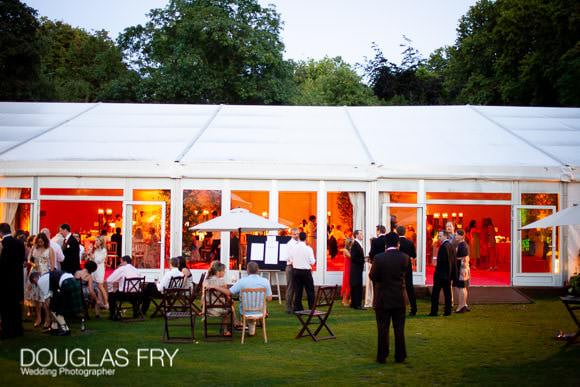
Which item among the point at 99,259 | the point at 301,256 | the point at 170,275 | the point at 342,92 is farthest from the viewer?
the point at 342,92

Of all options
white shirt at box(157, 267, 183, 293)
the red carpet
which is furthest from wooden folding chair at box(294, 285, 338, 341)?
the red carpet

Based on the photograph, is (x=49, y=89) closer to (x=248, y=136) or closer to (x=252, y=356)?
(x=248, y=136)

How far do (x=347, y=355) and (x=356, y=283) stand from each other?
5.21 meters

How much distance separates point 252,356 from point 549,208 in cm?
1086

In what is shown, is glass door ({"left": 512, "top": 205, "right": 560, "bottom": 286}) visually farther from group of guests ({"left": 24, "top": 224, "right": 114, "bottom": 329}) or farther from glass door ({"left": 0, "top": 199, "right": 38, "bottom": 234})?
glass door ({"left": 0, "top": 199, "right": 38, "bottom": 234})

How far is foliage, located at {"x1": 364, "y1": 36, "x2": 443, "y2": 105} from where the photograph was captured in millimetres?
45812

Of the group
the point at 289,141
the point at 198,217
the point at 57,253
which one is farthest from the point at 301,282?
the point at 289,141

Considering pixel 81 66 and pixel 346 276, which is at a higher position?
pixel 81 66

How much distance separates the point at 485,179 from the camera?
17438mm

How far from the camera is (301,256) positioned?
1318 centimetres

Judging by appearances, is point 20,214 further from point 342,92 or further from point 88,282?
point 342,92

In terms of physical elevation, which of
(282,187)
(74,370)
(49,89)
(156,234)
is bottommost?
(74,370)

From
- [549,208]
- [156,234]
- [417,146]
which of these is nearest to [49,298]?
[156,234]

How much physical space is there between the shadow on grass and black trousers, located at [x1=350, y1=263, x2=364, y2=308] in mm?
5698
